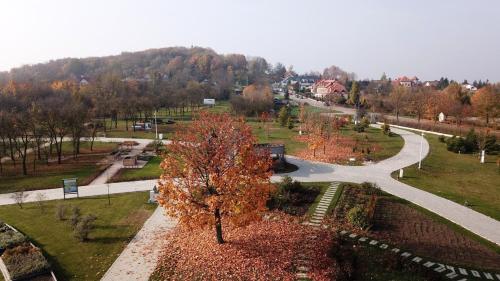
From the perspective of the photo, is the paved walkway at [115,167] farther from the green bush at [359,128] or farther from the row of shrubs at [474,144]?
the row of shrubs at [474,144]

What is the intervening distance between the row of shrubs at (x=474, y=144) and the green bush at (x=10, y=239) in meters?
36.9

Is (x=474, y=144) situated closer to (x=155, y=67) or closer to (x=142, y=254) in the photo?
(x=142, y=254)

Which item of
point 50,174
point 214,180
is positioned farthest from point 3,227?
point 214,180

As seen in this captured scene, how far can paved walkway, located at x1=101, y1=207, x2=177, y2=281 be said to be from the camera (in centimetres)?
1549

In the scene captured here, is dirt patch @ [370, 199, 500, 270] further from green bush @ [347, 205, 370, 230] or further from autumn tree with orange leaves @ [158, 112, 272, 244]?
autumn tree with orange leaves @ [158, 112, 272, 244]

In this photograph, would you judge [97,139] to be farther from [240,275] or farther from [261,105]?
[240,275]

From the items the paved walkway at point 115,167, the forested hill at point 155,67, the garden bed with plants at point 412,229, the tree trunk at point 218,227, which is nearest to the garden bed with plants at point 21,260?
the tree trunk at point 218,227

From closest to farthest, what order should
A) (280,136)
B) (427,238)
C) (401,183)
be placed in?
(427,238)
(401,183)
(280,136)

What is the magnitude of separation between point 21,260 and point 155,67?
153 m

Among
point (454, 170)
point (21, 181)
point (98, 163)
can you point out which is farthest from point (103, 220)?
point (454, 170)

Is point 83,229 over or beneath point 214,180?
beneath

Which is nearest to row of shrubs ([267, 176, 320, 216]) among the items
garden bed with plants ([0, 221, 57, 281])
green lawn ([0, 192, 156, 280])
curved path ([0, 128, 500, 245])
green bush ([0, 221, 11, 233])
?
curved path ([0, 128, 500, 245])

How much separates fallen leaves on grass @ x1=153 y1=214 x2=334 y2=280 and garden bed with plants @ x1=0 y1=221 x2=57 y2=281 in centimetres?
454

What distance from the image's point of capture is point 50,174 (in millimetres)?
30438
